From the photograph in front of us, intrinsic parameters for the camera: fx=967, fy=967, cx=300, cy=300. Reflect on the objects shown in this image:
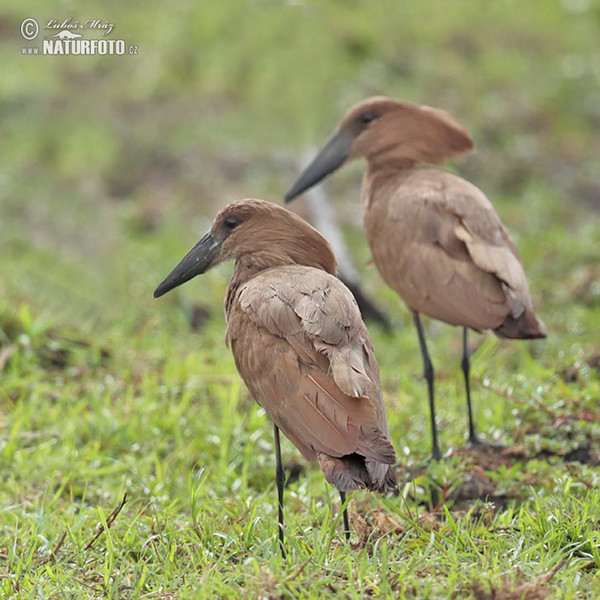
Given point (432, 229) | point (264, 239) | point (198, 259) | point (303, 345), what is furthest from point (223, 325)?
point (303, 345)

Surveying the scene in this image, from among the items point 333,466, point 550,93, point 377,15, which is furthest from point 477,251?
point 377,15

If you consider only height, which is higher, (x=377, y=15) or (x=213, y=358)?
(x=377, y=15)

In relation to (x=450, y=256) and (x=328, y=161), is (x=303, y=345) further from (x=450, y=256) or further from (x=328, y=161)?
(x=328, y=161)

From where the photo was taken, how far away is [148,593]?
3324mm

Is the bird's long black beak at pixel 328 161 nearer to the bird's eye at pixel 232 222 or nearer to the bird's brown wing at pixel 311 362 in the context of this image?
the bird's eye at pixel 232 222

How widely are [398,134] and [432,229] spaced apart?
2.67 ft

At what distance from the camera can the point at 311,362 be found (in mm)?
3525

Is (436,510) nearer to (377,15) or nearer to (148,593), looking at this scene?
(148,593)

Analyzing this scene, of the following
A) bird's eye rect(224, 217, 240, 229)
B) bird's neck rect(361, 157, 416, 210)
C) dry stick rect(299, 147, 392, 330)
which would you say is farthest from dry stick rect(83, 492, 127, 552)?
dry stick rect(299, 147, 392, 330)

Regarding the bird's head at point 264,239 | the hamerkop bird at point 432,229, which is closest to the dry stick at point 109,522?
the bird's head at point 264,239

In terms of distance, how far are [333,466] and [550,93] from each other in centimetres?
797

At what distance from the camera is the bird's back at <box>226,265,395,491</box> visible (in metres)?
3.29

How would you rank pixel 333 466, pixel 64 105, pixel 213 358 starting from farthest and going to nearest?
pixel 64 105, pixel 213 358, pixel 333 466

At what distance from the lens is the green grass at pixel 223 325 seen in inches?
140
